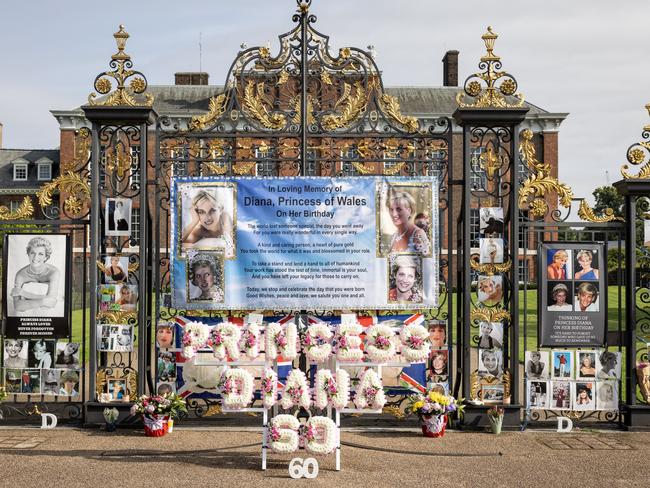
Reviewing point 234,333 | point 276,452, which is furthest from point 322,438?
point 234,333

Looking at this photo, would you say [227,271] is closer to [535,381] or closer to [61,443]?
[61,443]

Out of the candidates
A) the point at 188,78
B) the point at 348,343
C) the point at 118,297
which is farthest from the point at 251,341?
the point at 188,78

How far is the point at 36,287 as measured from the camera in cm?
961

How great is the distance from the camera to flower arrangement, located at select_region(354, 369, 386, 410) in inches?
305

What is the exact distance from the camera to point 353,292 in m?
9.39

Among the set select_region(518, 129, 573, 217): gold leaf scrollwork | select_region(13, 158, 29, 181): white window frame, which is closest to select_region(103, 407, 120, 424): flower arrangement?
select_region(518, 129, 573, 217): gold leaf scrollwork

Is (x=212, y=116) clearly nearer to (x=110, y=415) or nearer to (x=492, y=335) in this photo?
(x=110, y=415)

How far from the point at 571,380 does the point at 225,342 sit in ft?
14.9

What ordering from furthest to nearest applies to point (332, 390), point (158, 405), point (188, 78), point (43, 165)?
point (43, 165)
point (188, 78)
point (158, 405)
point (332, 390)

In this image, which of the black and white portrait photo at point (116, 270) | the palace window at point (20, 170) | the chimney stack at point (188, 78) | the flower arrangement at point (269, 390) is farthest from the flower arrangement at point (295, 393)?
the palace window at point (20, 170)

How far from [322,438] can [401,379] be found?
7.87 feet

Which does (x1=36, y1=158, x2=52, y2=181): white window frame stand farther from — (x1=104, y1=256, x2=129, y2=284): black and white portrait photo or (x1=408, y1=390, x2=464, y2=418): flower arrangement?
(x1=408, y1=390, x2=464, y2=418): flower arrangement

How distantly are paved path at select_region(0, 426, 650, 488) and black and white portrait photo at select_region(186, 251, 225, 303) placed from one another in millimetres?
1658

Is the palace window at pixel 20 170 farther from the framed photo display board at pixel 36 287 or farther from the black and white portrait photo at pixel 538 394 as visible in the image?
the black and white portrait photo at pixel 538 394
